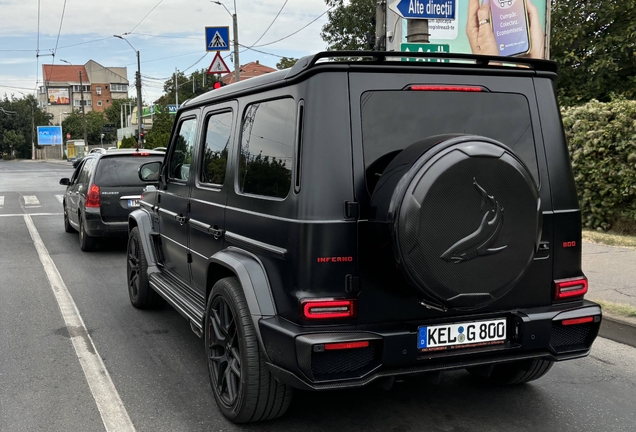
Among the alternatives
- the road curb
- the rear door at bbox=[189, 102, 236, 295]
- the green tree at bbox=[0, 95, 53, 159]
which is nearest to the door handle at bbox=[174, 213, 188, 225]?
the rear door at bbox=[189, 102, 236, 295]

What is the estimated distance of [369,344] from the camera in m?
3.26

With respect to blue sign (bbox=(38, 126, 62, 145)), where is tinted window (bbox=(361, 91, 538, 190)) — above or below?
below

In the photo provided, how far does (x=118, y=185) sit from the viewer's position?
10.4 meters

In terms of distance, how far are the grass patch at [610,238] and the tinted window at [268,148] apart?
754 cm

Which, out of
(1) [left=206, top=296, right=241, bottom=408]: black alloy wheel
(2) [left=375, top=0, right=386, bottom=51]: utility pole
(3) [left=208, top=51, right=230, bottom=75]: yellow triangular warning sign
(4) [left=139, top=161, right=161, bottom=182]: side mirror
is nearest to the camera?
(1) [left=206, top=296, right=241, bottom=408]: black alloy wheel

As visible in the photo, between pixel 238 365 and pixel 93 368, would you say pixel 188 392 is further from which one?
pixel 93 368

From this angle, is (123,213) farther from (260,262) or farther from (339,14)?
(339,14)

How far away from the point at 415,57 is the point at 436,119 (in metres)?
0.34

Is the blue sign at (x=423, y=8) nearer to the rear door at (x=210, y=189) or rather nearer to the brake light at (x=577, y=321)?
the rear door at (x=210, y=189)

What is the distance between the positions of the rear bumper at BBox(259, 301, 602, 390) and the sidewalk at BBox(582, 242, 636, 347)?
2.53 m

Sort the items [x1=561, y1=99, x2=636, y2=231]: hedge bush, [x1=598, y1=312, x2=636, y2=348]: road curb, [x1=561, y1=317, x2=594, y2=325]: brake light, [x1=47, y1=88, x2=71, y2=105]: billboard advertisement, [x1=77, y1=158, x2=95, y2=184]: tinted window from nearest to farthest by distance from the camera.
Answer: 1. [x1=561, y1=317, x2=594, y2=325]: brake light
2. [x1=598, y1=312, x2=636, y2=348]: road curb
3. [x1=561, y1=99, x2=636, y2=231]: hedge bush
4. [x1=77, y1=158, x2=95, y2=184]: tinted window
5. [x1=47, y1=88, x2=71, y2=105]: billboard advertisement

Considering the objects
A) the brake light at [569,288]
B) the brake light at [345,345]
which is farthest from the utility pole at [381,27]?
the brake light at [345,345]

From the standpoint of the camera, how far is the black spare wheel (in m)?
3.08

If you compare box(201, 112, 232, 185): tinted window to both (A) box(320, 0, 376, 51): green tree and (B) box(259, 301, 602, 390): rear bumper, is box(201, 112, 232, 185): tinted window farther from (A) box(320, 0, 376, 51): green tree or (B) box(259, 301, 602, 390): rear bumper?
(A) box(320, 0, 376, 51): green tree
